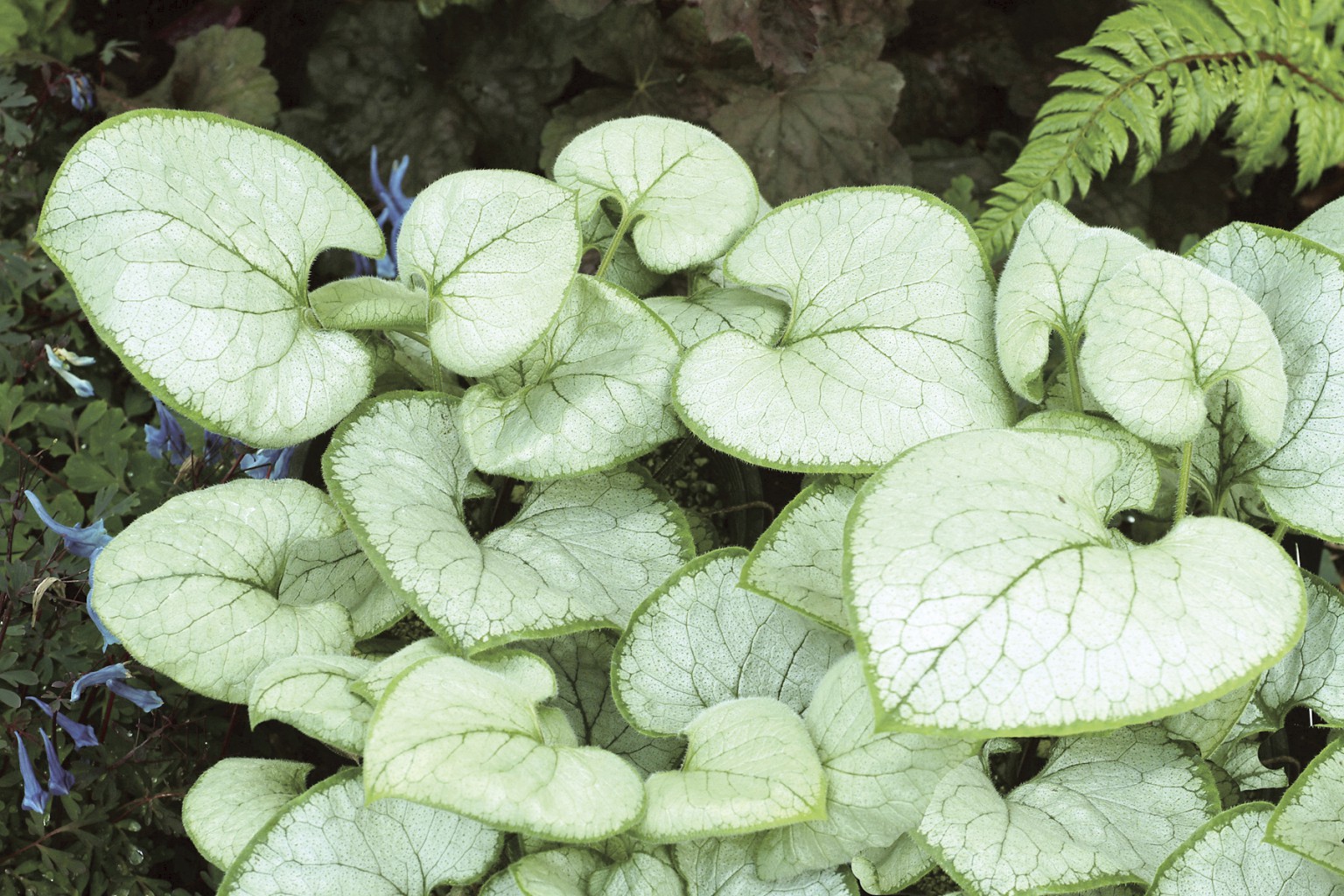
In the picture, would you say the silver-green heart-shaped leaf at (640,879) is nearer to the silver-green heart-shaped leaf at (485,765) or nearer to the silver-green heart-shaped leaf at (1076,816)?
the silver-green heart-shaped leaf at (485,765)

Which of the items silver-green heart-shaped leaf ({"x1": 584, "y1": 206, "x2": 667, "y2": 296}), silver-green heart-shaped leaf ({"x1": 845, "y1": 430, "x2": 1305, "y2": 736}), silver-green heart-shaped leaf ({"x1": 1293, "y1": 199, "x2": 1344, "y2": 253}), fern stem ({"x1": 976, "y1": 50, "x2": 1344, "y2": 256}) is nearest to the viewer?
silver-green heart-shaped leaf ({"x1": 845, "y1": 430, "x2": 1305, "y2": 736})

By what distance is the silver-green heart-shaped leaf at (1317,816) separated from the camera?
0.67m

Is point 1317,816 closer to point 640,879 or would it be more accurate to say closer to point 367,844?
point 640,879

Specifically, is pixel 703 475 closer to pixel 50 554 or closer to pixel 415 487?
pixel 415 487

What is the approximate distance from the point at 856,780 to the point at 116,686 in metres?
0.54

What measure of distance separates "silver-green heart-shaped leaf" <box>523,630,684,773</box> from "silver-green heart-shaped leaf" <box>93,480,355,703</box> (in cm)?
17

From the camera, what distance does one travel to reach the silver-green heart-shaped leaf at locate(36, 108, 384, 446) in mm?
735

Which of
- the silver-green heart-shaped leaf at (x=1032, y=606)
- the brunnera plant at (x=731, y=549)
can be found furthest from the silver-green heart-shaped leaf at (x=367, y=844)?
the silver-green heart-shaped leaf at (x=1032, y=606)

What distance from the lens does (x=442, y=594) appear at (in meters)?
0.71

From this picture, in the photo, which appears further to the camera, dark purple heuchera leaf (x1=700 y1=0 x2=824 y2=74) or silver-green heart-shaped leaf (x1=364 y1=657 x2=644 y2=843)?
dark purple heuchera leaf (x1=700 y1=0 x2=824 y2=74)

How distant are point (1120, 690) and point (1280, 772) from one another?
438 mm

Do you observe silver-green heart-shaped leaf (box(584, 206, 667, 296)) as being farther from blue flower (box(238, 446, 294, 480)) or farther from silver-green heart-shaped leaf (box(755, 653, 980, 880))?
silver-green heart-shaped leaf (box(755, 653, 980, 880))

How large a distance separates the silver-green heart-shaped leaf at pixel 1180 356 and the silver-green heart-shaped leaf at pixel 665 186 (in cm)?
34

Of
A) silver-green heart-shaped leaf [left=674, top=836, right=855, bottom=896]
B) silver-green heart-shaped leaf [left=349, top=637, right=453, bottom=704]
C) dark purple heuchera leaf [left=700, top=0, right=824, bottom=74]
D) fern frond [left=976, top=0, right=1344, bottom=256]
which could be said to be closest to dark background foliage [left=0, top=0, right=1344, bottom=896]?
dark purple heuchera leaf [left=700, top=0, right=824, bottom=74]
